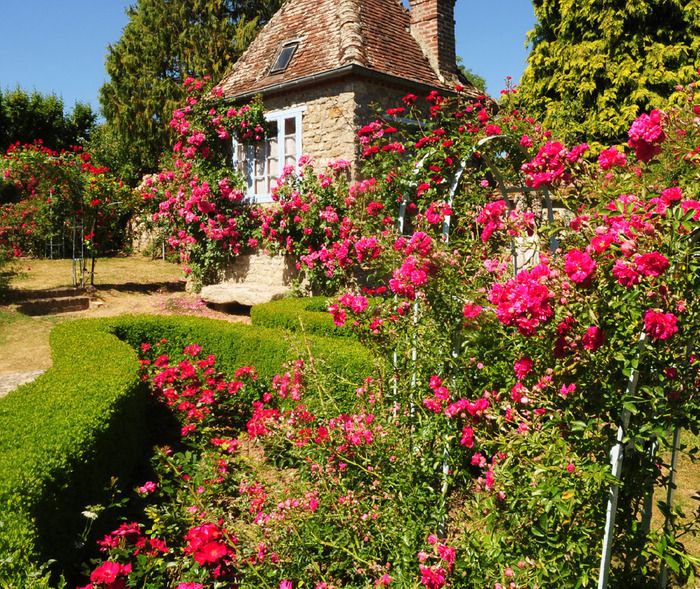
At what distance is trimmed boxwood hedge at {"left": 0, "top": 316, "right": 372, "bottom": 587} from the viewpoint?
306cm

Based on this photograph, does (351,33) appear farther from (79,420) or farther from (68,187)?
(79,420)

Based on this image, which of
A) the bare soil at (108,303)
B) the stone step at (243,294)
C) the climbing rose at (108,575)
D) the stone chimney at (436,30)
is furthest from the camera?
the stone chimney at (436,30)

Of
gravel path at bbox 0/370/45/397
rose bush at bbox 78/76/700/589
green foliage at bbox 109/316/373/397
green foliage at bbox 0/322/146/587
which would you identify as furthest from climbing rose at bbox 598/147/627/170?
gravel path at bbox 0/370/45/397

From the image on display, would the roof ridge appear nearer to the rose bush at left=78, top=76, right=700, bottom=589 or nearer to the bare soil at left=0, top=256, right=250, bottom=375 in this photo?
the bare soil at left=0, top=256, right=250, bottom=375

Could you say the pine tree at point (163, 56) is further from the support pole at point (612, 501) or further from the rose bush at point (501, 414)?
the support pole at point (612, 501)

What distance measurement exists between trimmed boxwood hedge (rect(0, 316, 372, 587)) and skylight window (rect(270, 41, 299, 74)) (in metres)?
6.96

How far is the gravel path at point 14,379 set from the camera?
6995 mm

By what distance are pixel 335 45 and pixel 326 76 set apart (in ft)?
3.80

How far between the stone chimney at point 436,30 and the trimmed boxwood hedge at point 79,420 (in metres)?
8.17

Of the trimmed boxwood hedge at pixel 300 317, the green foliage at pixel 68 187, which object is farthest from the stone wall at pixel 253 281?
the green foliage at pixel 68 187

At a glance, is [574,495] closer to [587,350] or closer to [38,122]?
[587,350]

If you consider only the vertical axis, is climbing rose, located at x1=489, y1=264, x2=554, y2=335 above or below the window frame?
below

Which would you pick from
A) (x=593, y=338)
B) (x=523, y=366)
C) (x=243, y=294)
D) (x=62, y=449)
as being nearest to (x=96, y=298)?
(x=243, y=294)

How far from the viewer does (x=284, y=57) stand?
12.1m
